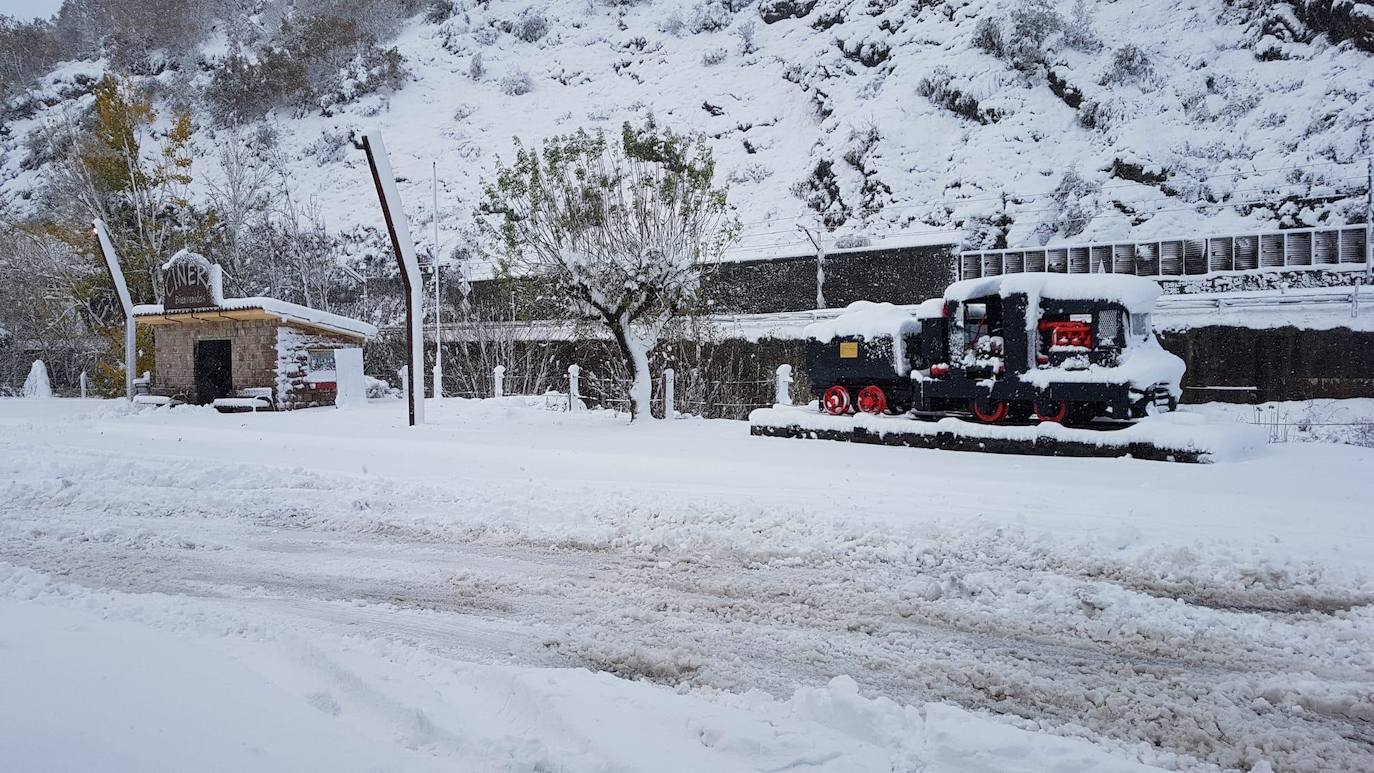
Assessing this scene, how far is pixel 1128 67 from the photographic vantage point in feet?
100

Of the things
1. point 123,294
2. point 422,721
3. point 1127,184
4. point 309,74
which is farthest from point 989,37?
point 309,74

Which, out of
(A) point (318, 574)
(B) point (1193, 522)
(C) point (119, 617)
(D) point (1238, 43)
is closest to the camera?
(C) point (119, 617)

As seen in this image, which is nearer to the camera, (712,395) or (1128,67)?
(712,395)

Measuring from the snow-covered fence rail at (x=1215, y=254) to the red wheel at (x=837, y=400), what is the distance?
13.1 meters

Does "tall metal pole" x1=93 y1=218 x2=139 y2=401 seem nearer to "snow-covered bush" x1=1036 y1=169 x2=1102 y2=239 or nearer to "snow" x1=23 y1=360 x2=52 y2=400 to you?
"snow" x1=23 y1=360 x2=52 y2=400

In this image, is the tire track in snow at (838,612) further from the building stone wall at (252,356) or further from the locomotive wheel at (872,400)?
the building stone wall at (252,356)

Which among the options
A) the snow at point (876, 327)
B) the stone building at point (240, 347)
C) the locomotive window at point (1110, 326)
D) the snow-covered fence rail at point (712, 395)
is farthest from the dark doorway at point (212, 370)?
the locomotive window at point (1110, 326)

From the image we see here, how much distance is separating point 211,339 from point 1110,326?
22067 millimetres

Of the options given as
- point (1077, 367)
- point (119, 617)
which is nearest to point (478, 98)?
point (1077, 367)

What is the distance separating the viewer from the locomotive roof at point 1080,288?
33.4 feet

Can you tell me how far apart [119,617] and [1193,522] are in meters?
7.19

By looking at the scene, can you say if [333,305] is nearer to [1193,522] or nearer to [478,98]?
[478,98]

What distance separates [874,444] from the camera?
11.3 m

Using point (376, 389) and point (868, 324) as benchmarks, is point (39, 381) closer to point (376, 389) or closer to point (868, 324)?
point (376, 389)
